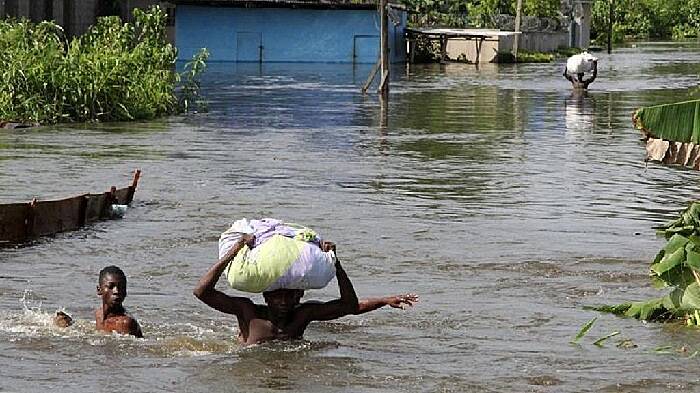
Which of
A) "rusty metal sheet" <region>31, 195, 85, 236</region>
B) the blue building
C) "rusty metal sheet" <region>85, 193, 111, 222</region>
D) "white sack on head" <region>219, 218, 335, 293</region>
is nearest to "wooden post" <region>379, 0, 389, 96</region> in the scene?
"rusty metal sheet" <region>85, 193, 111, 222</region>

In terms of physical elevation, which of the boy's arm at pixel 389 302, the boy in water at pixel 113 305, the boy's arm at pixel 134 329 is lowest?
the boy's arm at pixel 134 329

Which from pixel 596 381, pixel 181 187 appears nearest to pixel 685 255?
pixel 596 381

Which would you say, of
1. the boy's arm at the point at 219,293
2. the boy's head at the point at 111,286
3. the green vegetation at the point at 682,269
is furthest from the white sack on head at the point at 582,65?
the boy's arm at the point at 219,293

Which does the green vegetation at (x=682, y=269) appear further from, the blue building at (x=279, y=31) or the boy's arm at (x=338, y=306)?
the blue building at (x=279, y=31)

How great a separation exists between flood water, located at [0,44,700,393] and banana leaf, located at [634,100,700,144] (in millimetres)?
1319

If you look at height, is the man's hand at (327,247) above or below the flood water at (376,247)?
above

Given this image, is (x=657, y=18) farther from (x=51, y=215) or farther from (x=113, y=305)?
(x=113, y=305)

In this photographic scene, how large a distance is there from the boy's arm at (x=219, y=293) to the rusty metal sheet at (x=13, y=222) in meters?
4.89

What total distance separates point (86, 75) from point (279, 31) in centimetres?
3339

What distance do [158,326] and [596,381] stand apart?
329 centimetres

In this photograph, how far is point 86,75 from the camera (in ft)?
81.6

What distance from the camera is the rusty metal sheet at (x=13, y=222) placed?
504 inches

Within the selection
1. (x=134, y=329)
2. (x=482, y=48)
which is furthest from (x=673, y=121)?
(x=482, y=48)

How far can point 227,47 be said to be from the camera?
5791cm
